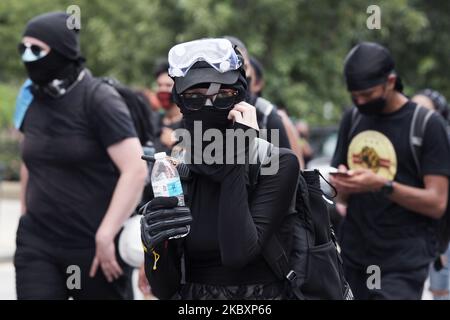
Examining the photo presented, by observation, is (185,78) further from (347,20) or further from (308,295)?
(347,20)

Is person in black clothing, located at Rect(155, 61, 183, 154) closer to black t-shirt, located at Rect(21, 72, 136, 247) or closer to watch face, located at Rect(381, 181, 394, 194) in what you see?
black t-shirt, located at Rect(21, 72, 136, 247)

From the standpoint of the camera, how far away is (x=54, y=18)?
17.0 ft

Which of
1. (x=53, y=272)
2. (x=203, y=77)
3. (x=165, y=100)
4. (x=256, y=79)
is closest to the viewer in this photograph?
(x=203, y=77)

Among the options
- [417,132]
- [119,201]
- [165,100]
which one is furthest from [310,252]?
[165,100]

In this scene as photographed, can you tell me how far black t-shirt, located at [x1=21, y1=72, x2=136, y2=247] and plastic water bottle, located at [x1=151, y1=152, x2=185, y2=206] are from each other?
180 centimetres

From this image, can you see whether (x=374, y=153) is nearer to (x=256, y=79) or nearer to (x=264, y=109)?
(x=264, y=109)

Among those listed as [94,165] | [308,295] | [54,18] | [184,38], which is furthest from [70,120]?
[184,38]

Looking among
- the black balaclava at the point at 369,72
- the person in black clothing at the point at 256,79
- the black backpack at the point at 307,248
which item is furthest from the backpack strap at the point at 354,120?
the black backpack at the point at 307,248

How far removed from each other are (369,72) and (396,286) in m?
1.25

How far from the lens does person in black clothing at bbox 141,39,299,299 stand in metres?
3.18

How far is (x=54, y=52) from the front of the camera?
5133 millimetres

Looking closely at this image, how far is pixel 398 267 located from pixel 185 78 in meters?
2.39

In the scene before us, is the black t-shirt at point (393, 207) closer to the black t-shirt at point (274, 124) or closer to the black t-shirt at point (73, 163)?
the black t-shirt at point (274, 124)
